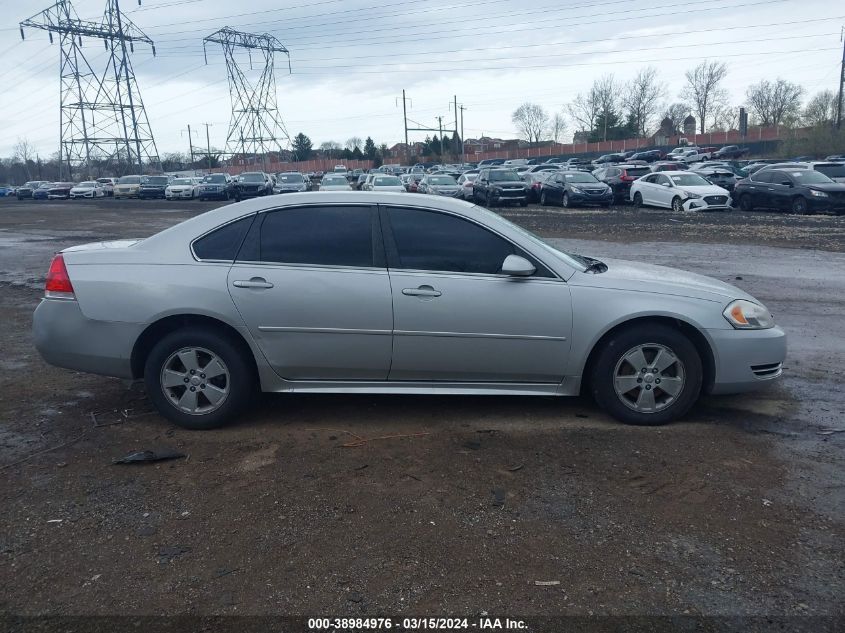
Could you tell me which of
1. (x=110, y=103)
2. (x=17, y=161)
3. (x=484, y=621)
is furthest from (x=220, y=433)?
(x=17, y=161)

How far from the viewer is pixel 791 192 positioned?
23750mm

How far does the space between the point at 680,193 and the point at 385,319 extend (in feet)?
75.9

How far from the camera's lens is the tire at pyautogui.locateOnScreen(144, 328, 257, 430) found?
488 cm

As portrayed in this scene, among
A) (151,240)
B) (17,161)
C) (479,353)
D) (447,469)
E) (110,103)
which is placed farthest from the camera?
(17,161)

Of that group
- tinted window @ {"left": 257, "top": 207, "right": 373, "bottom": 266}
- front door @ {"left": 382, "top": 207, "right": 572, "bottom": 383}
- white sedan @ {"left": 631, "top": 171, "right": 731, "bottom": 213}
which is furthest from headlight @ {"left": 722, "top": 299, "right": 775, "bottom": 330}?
white sedan @ {"left": 631, "top": 171, "right": 731, "bottom": 213}

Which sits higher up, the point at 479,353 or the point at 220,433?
the point at 479,353

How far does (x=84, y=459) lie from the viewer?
448cm

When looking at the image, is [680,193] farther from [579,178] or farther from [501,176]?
[501,176]

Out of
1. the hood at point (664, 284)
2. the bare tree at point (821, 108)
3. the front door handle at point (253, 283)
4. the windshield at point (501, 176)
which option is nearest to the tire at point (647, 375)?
the hood at point (664, 284)

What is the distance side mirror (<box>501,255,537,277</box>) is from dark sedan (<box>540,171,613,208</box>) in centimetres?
2544

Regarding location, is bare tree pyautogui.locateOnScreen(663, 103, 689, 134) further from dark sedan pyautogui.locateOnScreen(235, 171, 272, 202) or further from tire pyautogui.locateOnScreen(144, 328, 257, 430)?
tire pyautogui.locateOnScreen(144, 328, 257, 430)

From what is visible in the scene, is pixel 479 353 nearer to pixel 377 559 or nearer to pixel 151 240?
pixel 377 559

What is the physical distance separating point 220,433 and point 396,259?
1688mm

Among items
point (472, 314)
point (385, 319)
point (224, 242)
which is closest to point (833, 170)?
point (472, 314)
